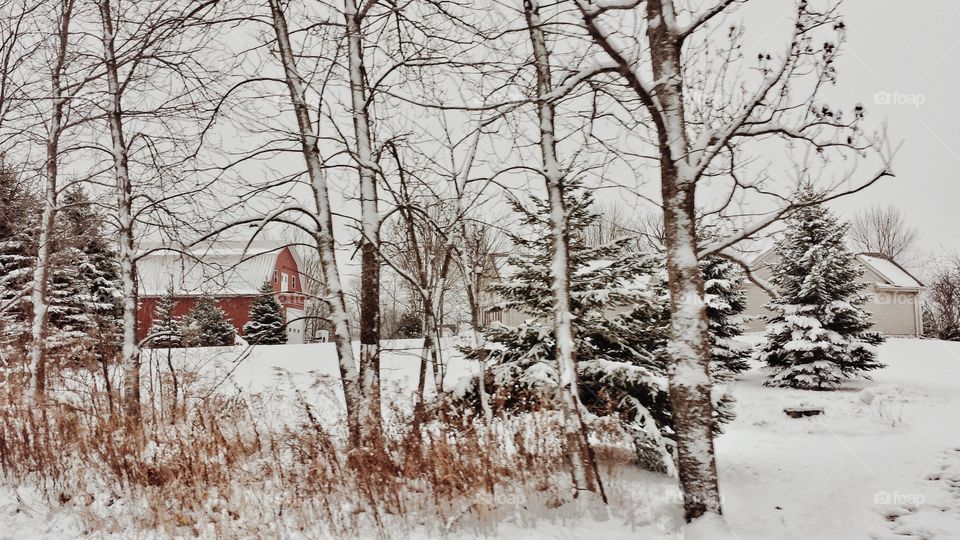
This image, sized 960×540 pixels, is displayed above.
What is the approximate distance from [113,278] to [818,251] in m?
24.5

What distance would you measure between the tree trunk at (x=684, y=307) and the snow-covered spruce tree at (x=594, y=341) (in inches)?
57.6

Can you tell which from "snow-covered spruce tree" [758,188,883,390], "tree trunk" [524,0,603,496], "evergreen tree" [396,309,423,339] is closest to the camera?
"tree trunk" [524,0,603,496]

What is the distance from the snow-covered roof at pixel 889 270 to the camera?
97.3 ft

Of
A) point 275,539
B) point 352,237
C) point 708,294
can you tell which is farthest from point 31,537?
point 708,294

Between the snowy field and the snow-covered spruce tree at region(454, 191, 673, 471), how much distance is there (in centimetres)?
68

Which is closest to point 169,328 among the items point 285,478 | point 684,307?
point 285,478

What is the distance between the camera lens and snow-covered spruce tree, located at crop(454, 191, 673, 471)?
224 inches

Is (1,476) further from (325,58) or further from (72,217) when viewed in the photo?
(72,217)

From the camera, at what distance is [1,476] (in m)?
5.15

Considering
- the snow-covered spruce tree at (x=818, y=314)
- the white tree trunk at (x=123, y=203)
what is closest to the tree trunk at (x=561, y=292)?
the white tree trunk at (x=123, y=203)

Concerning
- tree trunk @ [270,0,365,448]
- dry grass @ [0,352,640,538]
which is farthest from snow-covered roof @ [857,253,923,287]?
tree trunk @ [270,0,365,448]

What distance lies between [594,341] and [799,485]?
99.6 inches

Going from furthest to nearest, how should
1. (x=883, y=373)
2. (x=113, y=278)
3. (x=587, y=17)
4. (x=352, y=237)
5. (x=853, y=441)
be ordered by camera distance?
(x=113, y=278) < (x=883, y=373) < (x=853, y=441) < (x=352, y=237) < (x=587, y=17)

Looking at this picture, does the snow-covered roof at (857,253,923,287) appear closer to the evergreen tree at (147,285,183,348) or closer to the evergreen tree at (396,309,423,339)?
the evergreen tree at (396,309,423,339)
